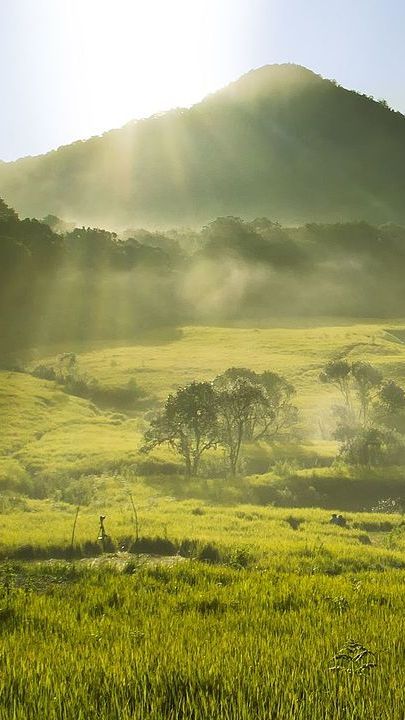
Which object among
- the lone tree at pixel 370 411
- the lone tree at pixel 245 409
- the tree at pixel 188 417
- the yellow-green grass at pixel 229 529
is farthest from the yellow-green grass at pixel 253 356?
the yellow-green grass at pixel 229 529

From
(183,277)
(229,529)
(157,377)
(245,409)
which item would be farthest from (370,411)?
(183,277)

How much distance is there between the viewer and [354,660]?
634 cm

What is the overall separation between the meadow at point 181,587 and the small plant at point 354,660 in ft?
0.12

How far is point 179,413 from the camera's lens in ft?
150

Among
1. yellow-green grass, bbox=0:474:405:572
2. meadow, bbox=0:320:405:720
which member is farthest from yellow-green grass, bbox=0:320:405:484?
yellow-green grass, bbox=0:474:405:572

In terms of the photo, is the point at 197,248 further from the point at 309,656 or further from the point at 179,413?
the point at 309,656

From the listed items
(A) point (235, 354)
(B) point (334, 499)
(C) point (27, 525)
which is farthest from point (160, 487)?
(A) point (235, 354)

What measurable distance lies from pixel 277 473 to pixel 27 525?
20.8 m

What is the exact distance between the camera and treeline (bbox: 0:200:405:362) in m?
101

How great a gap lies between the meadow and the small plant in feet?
0.12

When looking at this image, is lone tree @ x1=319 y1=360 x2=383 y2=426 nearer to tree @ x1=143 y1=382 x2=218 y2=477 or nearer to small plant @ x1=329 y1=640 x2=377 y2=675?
tree @ x1=143 y1=382 x2=218 y2=477

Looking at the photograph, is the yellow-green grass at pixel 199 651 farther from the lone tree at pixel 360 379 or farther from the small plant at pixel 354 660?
the lone tree at pixel 360 379

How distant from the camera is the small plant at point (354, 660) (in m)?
6.06

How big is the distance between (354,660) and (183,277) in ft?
432
